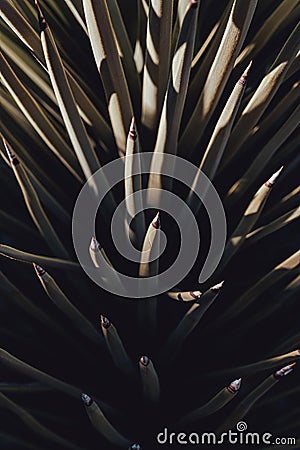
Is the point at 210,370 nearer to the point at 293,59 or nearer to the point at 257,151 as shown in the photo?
the point at 257,151

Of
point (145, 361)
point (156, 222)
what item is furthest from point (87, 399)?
point (156, 222)

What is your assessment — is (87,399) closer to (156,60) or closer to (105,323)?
(105,323)

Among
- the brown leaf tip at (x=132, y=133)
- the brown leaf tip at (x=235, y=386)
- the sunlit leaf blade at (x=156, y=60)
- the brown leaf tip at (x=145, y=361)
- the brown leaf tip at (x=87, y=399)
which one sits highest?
the sunlit leaf blade at (x=156, y=60)

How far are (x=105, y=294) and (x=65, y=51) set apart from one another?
0.34 m

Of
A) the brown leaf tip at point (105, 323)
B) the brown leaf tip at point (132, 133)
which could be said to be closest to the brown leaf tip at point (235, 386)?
the brown leaf tip at point (105, 323)

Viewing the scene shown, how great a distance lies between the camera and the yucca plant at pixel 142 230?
34.5 inches

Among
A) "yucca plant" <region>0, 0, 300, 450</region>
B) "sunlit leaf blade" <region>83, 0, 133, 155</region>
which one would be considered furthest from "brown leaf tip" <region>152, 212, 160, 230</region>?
"sunlit leaf blade" <region>83, 0, 133, 155</region>

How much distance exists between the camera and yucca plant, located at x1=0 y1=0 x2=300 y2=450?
0.88 m

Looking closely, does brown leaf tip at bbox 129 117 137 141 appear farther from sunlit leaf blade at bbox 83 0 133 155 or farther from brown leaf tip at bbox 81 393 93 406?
brown leaf tip at bbox 81 393 93 406

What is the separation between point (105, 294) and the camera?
38.7 inches

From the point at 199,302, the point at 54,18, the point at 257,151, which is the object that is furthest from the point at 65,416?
the point at 54,18

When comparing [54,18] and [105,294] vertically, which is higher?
[54,18]

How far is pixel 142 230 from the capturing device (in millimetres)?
890

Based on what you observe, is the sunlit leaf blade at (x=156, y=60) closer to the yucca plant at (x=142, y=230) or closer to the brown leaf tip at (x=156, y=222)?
the yucca plant at (x=142, y=230)
